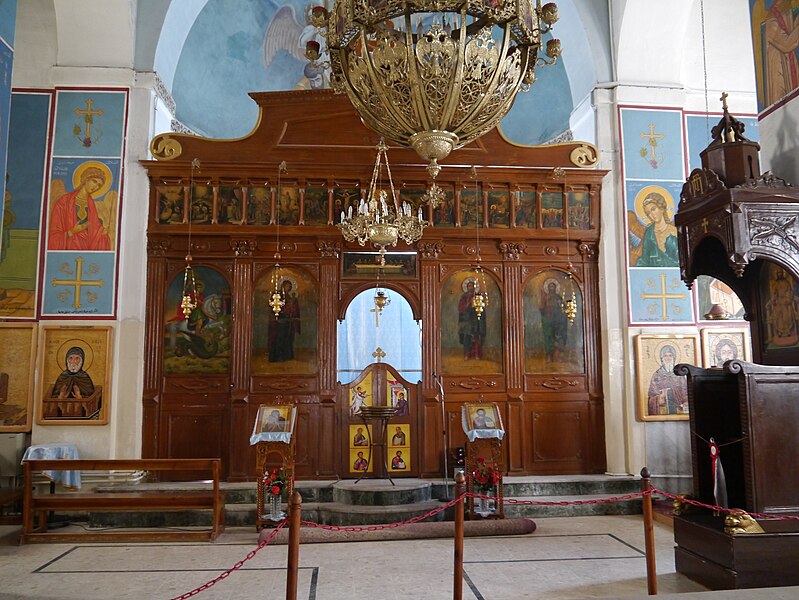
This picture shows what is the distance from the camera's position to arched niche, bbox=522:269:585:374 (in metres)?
10.2

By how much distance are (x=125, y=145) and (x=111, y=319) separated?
8.20ft

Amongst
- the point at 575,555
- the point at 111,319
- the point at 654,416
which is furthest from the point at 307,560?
the point at 654,416

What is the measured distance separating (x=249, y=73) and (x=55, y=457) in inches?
312

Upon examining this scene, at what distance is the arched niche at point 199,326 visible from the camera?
32.1 feet

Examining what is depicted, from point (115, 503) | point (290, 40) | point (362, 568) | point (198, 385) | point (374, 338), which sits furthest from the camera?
point (290, 40)

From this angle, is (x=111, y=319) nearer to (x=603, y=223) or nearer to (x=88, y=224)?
(x=88, y=224)

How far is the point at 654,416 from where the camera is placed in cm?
981

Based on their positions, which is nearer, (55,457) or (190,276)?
(55,457)

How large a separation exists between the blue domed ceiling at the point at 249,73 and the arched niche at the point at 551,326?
3630mm

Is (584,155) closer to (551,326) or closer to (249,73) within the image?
(551,326)

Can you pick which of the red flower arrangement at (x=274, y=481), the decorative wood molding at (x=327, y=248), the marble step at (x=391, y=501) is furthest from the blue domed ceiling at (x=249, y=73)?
the red flower arrangement at (x=274, y=481)

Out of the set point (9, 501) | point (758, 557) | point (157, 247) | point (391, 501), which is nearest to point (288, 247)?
point (157, 247)

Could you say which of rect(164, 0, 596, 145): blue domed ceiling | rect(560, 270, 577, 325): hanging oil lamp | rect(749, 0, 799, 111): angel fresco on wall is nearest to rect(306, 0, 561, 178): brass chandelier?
rect(749, 0, 799, 111): angel fresco on wall

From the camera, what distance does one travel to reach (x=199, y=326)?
9.89 meters
